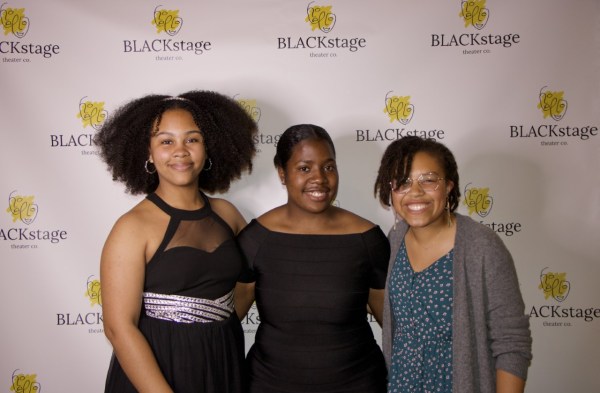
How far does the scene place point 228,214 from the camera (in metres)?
2.04

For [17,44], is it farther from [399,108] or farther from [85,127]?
[399,108]

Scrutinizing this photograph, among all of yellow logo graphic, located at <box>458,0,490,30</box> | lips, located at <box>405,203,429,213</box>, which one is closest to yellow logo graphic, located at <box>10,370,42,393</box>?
lips, located at <box>405,203,429,213</box>

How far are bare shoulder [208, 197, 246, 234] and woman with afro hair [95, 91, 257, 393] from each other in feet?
0.12

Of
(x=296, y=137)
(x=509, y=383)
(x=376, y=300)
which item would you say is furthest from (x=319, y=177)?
(x=509, y=383)

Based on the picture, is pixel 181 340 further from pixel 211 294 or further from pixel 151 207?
pixel 151 207

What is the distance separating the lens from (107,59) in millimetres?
2631

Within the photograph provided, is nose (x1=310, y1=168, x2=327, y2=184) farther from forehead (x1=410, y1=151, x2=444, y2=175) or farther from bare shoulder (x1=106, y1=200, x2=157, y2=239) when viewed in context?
bare shoulder (x1=106, y1=200, x2=157, y2=239)

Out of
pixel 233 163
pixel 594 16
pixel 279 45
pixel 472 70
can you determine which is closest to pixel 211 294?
pixel 233 163

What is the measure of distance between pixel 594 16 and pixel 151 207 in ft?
8.18

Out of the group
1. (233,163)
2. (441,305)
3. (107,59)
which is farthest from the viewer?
(107,59)

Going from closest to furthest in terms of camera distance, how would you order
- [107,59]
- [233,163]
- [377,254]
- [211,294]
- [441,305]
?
[441,305]
[211,294]
[377,254]
[233,163]
[107,59]

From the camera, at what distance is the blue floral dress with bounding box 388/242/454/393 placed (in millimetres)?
1558

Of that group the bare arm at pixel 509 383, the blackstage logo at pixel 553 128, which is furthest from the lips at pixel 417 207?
the blackstage logo at pixel 553 128

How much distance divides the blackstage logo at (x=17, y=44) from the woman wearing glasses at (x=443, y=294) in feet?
6.63
